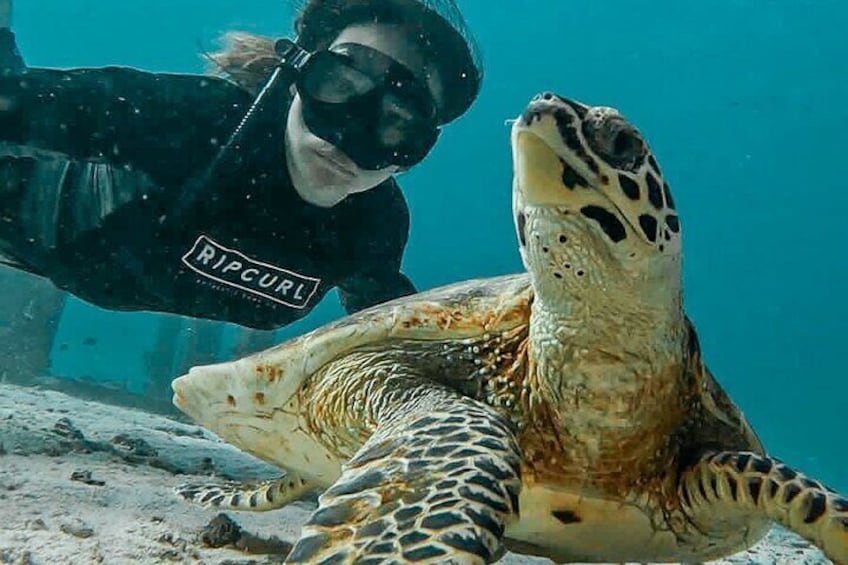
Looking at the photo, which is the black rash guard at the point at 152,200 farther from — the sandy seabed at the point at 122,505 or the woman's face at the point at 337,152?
the sandy seabed at the point at 122,505

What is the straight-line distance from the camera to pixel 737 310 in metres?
87.8

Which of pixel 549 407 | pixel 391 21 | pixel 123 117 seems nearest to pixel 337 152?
pixel 391 21

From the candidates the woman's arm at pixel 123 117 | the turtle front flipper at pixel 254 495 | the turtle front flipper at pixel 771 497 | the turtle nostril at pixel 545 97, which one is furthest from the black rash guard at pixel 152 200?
the turtle front flipper at pixel 771 497

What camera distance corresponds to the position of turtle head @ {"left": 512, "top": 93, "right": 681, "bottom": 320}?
6.25ft

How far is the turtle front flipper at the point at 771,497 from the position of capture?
200 cm

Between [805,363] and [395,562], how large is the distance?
8838 cm

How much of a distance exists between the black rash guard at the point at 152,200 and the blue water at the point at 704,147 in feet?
192

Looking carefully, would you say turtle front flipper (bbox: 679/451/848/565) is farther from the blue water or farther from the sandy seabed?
→ the blue water

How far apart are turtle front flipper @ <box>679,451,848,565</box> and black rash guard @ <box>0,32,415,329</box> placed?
2.54 meters

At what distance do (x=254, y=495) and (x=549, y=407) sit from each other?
4.67 ft

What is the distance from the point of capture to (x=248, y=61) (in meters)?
4.46

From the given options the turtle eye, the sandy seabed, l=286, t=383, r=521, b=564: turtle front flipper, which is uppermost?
the turtle eye

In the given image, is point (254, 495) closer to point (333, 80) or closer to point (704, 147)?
point (333, 80)

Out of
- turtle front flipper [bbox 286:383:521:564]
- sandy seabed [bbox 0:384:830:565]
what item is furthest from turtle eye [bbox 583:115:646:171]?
sandy seabed [bbox 0:384:830:565]
